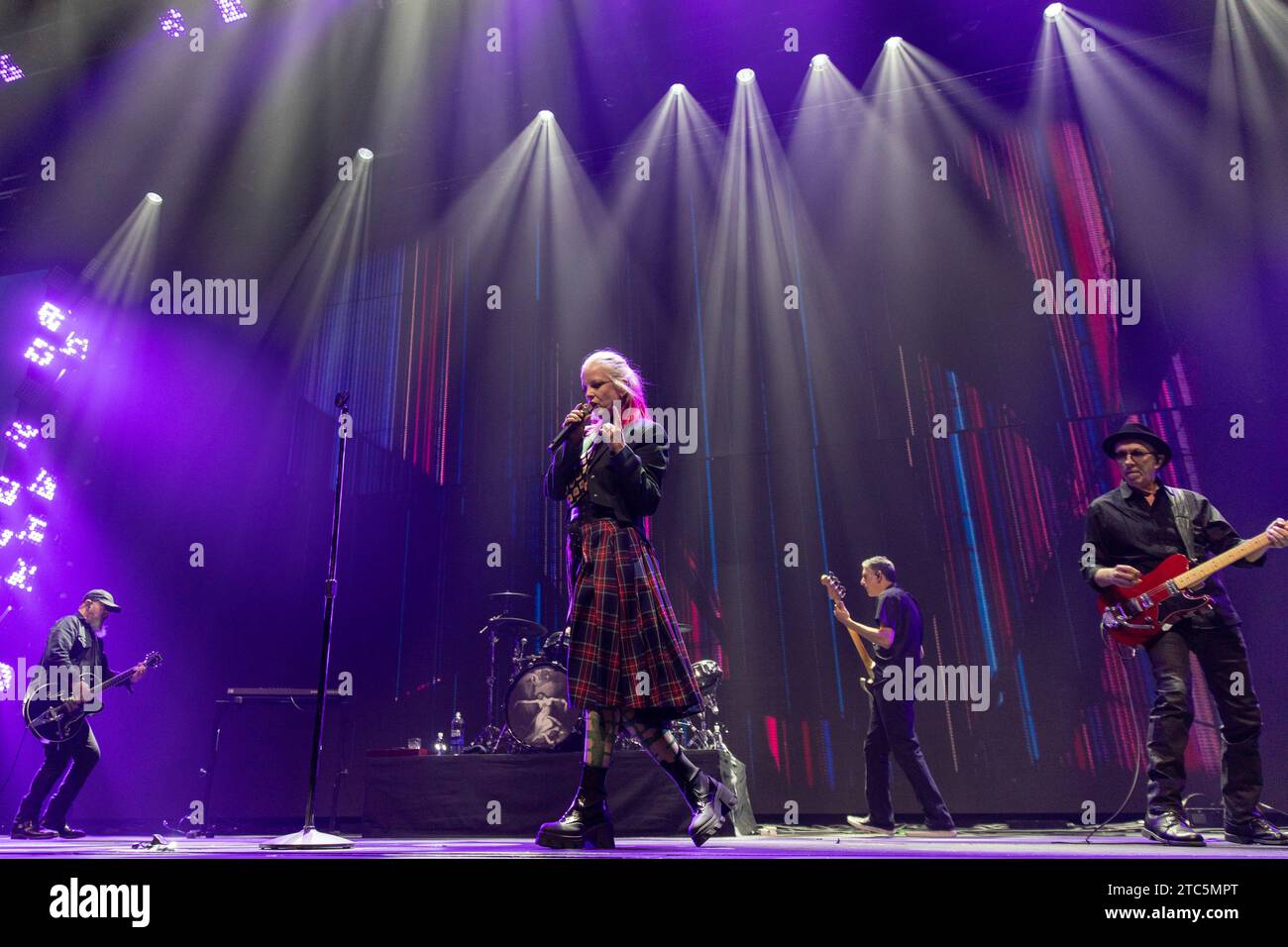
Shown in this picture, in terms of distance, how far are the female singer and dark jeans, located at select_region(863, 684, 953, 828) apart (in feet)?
10.7

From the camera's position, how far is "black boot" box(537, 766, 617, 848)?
2.78 meters

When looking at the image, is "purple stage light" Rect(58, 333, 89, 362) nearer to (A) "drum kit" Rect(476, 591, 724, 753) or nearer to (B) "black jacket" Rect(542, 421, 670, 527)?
(A) "drum kit" Rect(476, 591, 724, 753)

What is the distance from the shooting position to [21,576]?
8641 mm

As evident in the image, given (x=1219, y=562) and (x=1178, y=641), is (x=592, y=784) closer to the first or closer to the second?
(x=1178, y=641)

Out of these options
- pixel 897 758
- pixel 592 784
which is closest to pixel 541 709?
pixel 897 758

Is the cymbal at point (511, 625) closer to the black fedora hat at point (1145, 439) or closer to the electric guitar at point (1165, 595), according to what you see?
the electric guitar at point (1165, 595)

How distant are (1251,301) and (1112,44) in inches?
111

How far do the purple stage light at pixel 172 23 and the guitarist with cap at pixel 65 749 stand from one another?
520cm

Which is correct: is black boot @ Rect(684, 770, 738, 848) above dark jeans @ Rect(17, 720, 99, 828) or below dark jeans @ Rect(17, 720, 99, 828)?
above

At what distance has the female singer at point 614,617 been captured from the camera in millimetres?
2912

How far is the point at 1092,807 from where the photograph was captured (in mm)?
6363

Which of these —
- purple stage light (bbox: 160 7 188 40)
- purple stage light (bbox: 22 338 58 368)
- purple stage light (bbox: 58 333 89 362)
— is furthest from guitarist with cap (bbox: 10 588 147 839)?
purple stage light (bbox: 160 7 188 40)

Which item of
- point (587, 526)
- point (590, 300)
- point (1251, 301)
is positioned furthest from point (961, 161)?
point (587, 526)
